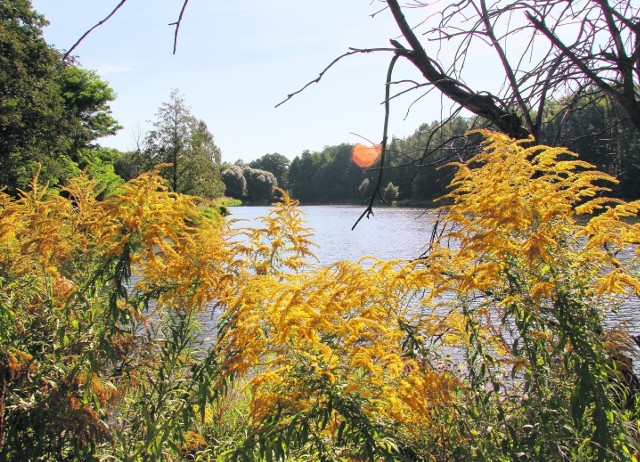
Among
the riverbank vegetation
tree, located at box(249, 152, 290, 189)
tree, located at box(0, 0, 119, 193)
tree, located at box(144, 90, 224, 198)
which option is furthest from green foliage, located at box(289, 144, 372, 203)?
the riverbank vegetation

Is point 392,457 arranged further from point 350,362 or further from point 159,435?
point 159,435

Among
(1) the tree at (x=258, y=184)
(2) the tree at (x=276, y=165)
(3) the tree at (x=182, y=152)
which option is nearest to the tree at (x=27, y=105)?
(3) the tree at (x=182, y=152)

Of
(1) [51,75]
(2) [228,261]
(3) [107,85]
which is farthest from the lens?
(3) [107,85]

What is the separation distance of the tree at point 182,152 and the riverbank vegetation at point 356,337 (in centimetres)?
3761

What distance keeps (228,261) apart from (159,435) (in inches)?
36.9

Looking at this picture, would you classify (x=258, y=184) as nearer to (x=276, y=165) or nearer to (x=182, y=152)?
(x=276, y=165)

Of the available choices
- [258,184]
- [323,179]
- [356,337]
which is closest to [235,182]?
[258,184]

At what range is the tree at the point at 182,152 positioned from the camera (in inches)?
A: 1583

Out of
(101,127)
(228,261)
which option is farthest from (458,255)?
(101,127)

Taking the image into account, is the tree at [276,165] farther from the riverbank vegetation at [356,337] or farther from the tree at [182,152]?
the riverbank vegetation at [356,337]

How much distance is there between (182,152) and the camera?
4088 centimetres

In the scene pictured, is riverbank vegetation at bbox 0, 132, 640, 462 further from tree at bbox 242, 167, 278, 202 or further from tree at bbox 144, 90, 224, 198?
tree at bbox 242, 167, 278, 202

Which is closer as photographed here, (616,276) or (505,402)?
(616,276)

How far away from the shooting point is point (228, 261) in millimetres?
2922
